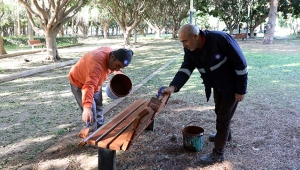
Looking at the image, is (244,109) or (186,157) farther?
(244,109)

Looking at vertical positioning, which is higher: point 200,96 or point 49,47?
point 49,47

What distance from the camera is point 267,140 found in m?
3.69

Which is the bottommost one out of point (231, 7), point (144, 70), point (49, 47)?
point (144, 70)

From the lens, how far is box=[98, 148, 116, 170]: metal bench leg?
8.34 feet

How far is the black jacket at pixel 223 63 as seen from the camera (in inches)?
103

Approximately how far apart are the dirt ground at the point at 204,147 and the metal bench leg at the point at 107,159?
424mm

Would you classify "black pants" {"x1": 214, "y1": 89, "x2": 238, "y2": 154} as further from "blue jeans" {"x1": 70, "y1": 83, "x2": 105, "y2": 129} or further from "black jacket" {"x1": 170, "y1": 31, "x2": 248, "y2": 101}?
"blue jeans" {"x1": 70, "y1": 83, "x2": 105, "y2": 129}

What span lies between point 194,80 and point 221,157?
4976mm

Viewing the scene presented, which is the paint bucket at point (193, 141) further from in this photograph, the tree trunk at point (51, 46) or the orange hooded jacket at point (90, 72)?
the tree trunk at point (51, 46)

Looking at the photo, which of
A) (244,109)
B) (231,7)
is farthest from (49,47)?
(231,7)

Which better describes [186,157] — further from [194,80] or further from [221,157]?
[194,80]

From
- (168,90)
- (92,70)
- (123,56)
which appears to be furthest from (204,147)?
(92,70)

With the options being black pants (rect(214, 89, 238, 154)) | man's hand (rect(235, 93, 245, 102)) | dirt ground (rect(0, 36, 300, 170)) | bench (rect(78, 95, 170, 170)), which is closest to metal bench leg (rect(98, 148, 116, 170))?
bench (rect(78, 95, 170, 170))

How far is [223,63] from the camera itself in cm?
273
